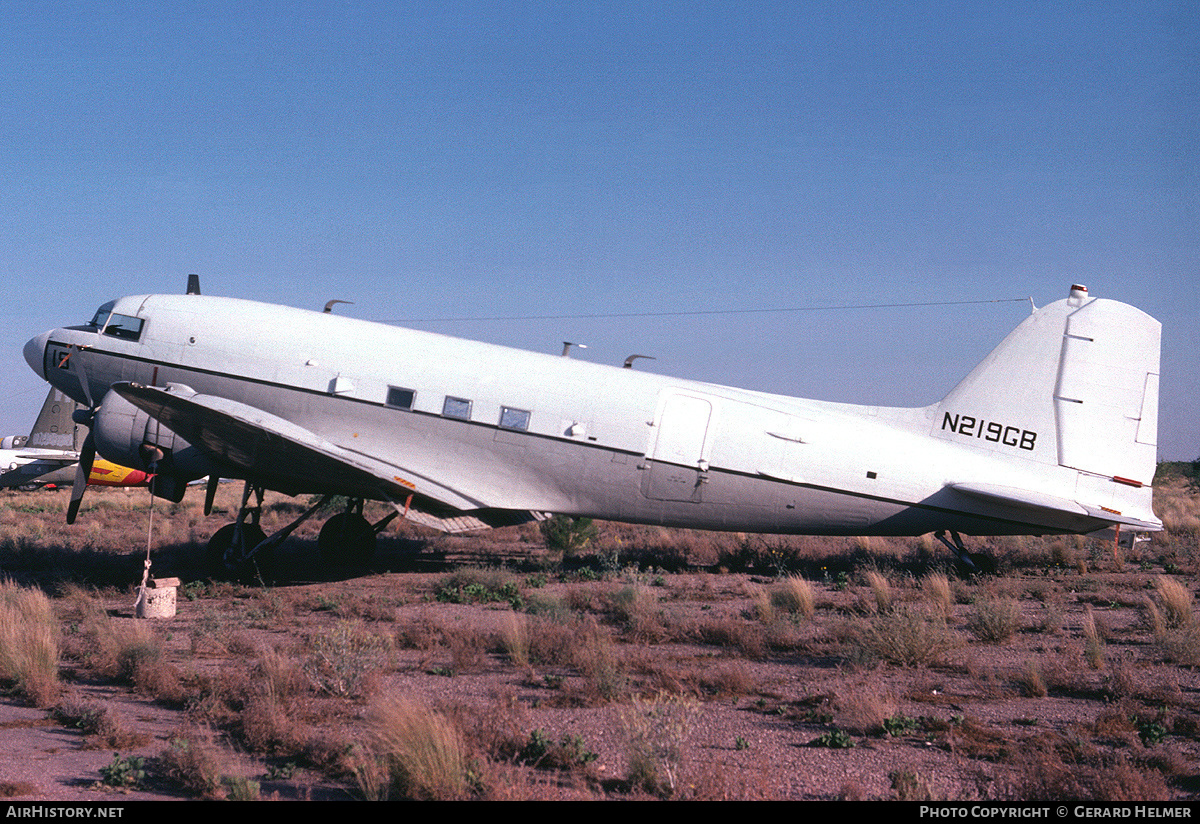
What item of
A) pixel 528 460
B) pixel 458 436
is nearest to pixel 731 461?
pixel 528 460

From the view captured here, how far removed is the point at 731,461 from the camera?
1484 cm

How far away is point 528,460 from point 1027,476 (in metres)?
9.11

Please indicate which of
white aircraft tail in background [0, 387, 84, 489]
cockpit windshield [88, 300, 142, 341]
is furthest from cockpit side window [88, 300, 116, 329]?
white aircraft tail in background [0, 387, 84, 489]

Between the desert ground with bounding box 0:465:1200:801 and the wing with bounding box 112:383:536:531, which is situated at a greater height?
the wing with bounding box 112:383:536:531

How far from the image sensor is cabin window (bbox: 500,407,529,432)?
15008 mm

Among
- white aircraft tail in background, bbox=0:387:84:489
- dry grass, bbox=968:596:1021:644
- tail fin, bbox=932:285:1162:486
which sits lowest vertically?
white aircraft tail in background, bbox=0:387:84:489

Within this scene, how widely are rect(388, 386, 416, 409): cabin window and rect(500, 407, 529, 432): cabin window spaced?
67.0 inches

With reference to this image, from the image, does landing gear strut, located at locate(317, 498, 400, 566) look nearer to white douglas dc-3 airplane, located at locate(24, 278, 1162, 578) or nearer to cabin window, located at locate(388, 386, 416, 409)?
white douglas dc-3 airplane, located at locate(24, 278, 1162, 578)

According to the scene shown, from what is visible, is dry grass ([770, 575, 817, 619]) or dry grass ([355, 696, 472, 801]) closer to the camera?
dry grass ([355, 696, 472, 801])

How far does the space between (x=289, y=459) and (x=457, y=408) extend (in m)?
3.03

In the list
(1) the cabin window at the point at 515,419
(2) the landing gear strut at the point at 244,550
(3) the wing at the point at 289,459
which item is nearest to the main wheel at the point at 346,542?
(2) the landing gear strut at the point at 244,550

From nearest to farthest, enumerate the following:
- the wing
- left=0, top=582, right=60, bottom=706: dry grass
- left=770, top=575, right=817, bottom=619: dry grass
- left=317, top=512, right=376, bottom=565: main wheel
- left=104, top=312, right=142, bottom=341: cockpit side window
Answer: left=0, top=582, right=60, bottom=706: dry grass → left=770, top=575, right=817, bottom=619: dry grass → the wing → left=104, top=312, right=142, bottom=341: cockpit side window → left=317, top=512, right=376, bottom=565: main wheel

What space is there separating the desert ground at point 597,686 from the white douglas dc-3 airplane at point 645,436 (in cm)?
155
